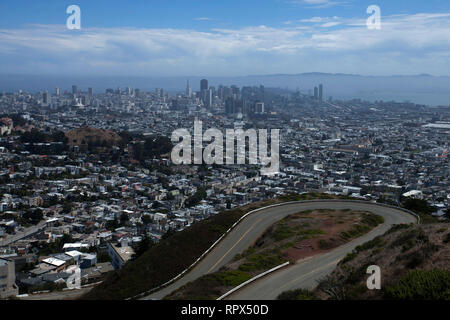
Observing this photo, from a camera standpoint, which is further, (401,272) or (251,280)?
(251,280)

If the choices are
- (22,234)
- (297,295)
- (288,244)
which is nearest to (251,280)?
(297,295)

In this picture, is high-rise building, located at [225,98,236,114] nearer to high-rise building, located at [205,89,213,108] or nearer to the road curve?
high-rise building, located at [205,89,213,108]

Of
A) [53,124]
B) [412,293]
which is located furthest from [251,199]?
[53,124]

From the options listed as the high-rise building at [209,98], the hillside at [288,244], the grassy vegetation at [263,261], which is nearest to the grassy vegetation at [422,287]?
the hillside at [288,244]

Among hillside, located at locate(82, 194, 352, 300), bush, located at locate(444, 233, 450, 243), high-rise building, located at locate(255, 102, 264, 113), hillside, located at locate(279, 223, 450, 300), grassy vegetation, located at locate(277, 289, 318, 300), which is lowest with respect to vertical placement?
hillside, located at locate(82, 194, 352, 300)

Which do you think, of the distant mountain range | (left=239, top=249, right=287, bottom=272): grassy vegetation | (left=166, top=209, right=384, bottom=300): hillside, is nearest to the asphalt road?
(left=166, top=209, right=384, bottom=300): hillside

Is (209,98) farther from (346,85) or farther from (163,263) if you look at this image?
(163,263)
